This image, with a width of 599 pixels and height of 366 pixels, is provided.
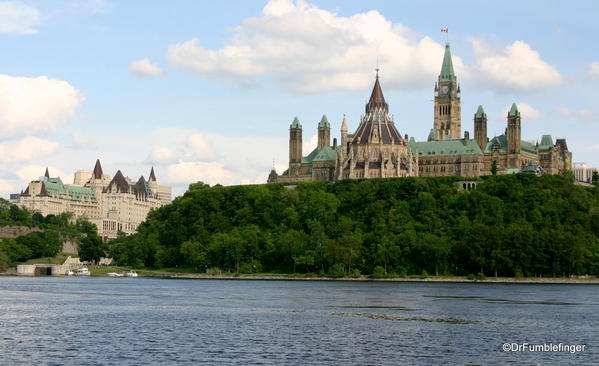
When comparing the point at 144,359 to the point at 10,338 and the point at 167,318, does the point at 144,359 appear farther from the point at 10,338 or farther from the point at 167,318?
the point at 167,318

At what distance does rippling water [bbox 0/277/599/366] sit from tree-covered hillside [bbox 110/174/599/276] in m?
34.2

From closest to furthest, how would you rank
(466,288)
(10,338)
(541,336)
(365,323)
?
(10,338), (541,336), (365,323), (466,288)

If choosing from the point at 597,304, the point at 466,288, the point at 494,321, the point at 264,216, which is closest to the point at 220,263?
the point at 264,216

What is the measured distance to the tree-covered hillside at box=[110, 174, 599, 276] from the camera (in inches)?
6043

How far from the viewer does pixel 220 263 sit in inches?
6885

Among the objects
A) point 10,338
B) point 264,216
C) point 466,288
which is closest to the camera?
point 10,338

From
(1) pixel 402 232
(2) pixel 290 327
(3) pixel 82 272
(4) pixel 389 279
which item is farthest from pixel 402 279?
(2) pixel 290 327

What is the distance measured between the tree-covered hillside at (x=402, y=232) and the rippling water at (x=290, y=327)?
112 feet

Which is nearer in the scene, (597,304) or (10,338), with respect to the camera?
(10,338)

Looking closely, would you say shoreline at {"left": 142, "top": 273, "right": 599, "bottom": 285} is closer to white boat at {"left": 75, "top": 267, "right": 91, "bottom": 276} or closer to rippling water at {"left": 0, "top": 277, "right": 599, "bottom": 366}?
white boat at {"left": 75, "top": 267, "right": 91, "bottom": 276}

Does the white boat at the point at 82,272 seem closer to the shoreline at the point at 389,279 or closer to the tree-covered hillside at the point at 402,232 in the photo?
the tree-covered hillside at the point at 402,232

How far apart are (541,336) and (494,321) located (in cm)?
1053

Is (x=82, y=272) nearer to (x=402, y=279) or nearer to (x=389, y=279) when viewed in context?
(x=389, y=279)

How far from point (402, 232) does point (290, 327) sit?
9456 centimetres
